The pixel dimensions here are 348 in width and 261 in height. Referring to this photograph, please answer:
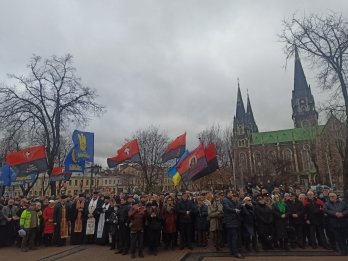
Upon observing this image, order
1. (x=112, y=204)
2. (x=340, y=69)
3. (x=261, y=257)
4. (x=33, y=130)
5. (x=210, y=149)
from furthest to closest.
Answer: (x=33, y=130) < (x=340, y=69) < (x=210, y=149) < (x=112, y=204) < (x=261, y=257)

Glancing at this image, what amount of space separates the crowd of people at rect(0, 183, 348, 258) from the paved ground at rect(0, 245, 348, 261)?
1.30 ft

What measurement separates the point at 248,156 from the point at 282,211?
8289cm

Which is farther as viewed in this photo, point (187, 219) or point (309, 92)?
point (309, 92)

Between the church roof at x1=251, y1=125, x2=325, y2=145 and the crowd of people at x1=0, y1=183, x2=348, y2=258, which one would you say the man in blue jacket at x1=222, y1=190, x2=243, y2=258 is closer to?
the crowd of people at x1=0, y1=183, x2=348, y2=258

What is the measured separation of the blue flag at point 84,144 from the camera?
14586 mm

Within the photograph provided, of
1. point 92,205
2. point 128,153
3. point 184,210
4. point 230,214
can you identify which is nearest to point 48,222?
point 92,205

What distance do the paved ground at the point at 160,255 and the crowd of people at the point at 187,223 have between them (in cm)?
40

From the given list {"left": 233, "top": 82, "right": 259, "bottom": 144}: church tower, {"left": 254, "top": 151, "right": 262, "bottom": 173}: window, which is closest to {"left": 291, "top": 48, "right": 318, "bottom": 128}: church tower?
{"left": 233, "top": 82, "right": 259, "bottom": 144}: church tower

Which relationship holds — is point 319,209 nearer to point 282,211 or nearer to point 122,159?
point 282,211

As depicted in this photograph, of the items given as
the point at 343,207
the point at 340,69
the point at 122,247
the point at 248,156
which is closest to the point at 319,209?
the point at 343,207

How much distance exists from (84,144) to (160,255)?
23.3ft

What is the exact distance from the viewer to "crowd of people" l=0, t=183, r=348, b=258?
32.7 ft

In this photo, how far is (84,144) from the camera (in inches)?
584

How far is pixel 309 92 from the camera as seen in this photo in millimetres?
91188
